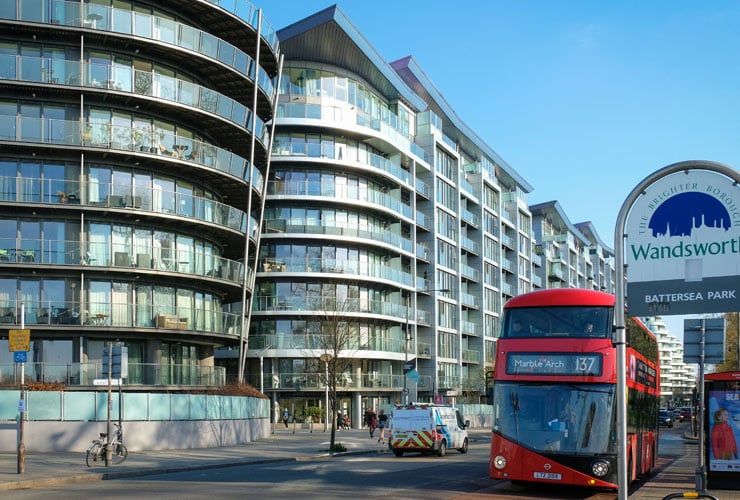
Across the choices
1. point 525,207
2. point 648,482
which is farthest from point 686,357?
point 525,207

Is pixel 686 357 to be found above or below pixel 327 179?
below

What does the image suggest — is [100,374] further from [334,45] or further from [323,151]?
[334,45]

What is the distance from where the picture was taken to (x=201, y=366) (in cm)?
4344

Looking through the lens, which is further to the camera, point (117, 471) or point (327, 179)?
point (327, 179)

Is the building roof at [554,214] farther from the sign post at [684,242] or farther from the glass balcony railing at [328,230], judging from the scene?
the sign post at [684,242]

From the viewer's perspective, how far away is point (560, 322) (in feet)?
59.7

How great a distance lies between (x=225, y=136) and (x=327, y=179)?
1863 centimetres

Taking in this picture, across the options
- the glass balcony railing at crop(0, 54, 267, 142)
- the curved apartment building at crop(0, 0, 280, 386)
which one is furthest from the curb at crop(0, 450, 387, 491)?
the glass balcony railing at crop(0, 54, 267, 142)

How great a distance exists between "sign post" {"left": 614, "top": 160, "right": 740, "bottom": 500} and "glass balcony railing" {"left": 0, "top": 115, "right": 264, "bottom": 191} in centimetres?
3183

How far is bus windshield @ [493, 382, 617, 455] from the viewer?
58.1ft

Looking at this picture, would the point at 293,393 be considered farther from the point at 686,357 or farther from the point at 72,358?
the point at 686,357

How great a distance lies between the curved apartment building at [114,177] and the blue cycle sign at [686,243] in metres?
31.3

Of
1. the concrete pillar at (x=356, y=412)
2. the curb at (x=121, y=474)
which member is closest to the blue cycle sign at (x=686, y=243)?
the curb at (x=121, y=474)

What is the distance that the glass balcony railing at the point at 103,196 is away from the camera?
38031mm
